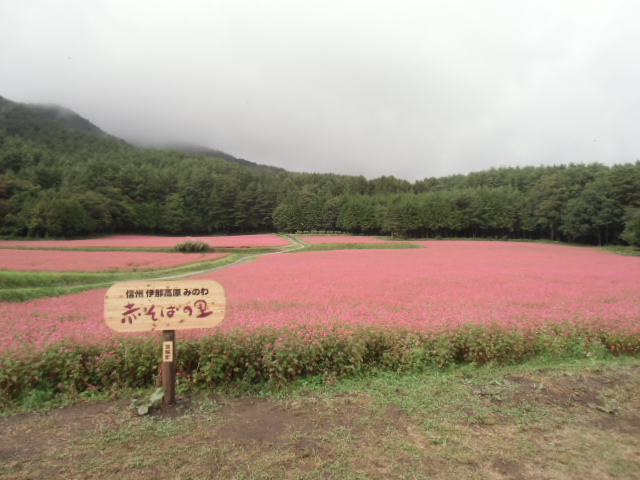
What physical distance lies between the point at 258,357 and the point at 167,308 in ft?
5.78

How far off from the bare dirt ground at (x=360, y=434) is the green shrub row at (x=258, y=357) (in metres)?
0.44

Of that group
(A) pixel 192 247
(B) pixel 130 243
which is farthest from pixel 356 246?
(B) pixel 130 243

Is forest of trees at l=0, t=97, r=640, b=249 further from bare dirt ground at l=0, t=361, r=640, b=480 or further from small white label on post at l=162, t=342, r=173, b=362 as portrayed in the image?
small white label on post at l=162, t=342, r=173, b=362

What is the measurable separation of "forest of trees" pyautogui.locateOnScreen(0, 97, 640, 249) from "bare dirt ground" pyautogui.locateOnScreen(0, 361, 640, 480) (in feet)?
175

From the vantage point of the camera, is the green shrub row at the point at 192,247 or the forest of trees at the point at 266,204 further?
the forest of trees at the point at 266,204

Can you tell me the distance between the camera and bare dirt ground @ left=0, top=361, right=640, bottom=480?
3.27 metres

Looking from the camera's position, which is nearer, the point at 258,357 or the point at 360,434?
the point at 360,434

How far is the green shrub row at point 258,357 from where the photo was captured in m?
5.04

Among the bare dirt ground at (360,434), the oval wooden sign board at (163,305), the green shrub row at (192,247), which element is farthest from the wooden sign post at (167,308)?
the green shrub row at (192,247)

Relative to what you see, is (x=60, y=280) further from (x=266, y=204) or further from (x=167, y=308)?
(x=266, y=204)

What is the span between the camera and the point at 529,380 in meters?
5.25

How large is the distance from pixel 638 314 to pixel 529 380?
5449mm

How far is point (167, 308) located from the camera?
4.54m

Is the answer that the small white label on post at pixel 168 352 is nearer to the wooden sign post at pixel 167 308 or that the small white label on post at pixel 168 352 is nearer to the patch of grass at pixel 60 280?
the wooden sign post at pixel 167 308
